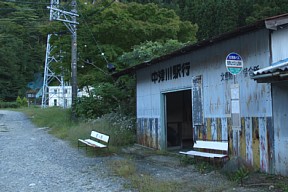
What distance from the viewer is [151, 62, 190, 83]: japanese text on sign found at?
10555 mm

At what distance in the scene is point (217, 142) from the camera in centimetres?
898

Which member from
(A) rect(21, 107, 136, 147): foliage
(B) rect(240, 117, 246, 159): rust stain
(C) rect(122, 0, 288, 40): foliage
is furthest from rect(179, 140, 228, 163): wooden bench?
(C) rect(122, 0, 288, 40): foliage

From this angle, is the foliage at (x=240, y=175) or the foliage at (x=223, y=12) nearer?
the foliage at (x=240, y=175)

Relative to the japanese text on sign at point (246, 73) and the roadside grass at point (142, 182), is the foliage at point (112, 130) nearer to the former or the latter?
the roadside grass at point (142, 182)

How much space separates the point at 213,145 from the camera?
9047 millimetres

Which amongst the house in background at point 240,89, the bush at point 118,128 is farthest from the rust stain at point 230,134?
the bush at point 118,128

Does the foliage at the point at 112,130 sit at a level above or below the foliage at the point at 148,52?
below

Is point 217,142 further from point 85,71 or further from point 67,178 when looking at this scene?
point 85,71

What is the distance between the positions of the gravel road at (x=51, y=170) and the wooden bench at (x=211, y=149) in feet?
7.70

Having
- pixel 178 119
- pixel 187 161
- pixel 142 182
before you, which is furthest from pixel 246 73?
pixel 178 119

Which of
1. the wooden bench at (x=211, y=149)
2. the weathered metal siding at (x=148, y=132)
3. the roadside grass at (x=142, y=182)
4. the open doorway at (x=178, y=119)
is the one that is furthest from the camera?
the open doorway at (x=178, y=119)

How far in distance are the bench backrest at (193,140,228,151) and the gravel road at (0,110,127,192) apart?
2671 millimetres

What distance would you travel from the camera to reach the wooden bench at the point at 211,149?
8.54 meters

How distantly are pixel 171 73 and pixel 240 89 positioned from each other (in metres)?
3.54
